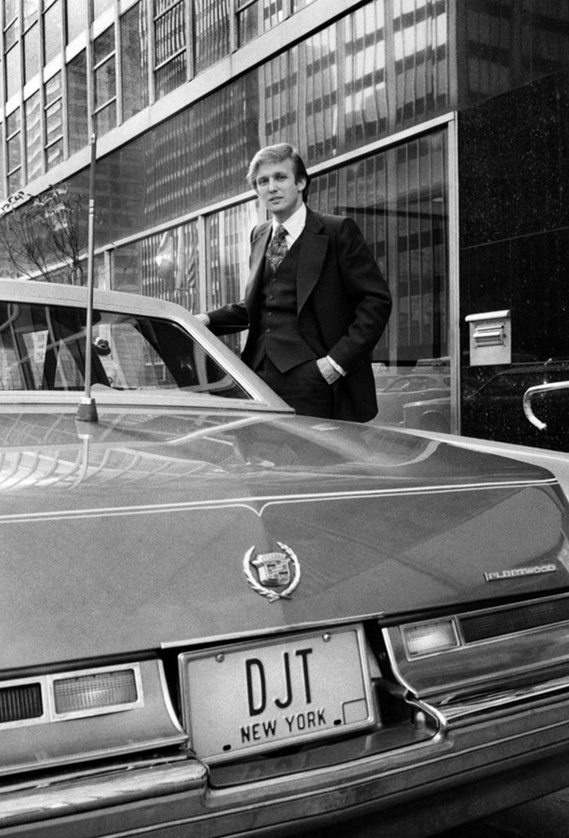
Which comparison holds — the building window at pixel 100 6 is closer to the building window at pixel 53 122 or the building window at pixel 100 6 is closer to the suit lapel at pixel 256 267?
the building window at pixel 53 122

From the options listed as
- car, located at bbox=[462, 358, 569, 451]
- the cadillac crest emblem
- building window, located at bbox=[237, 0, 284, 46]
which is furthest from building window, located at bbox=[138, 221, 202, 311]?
the cadillac crest emblem

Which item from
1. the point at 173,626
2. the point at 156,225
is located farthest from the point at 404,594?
the point at 156,225

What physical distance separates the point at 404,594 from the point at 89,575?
61 centimetres

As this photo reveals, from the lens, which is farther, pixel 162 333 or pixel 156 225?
pixel 156 225

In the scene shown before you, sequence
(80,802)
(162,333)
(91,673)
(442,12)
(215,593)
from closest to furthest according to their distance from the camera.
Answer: (80,802) < (91,673) < (215,593) < (162,333) < (442,12)

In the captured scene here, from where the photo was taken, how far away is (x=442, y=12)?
745 centimetres

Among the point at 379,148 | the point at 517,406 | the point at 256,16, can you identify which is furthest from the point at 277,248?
the point at 256,16

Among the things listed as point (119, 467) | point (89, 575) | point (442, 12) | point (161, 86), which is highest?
point (161, 86)

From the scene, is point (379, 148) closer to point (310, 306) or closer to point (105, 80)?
point (310, 306)

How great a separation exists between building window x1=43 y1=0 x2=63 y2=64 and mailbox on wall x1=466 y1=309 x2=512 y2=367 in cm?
1134

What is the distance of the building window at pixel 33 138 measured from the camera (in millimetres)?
17125

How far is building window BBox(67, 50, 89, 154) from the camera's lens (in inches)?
590

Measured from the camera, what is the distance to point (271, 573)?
1739mm

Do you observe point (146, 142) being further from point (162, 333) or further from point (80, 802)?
point (80, 802)
